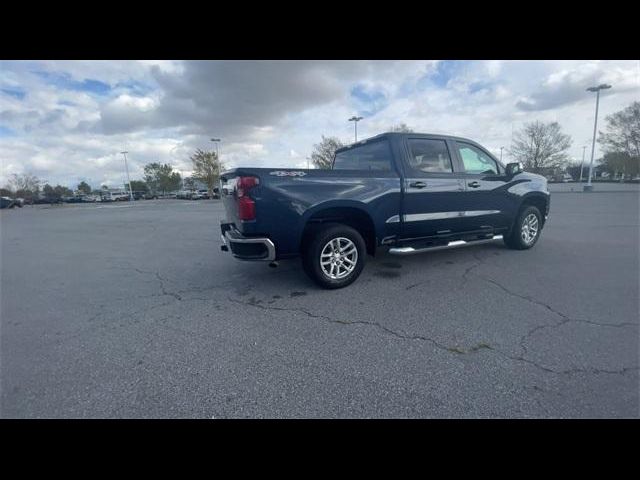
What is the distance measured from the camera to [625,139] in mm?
40188

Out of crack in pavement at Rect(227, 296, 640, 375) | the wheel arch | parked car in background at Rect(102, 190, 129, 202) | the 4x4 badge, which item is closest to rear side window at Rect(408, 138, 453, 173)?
the wheel arch

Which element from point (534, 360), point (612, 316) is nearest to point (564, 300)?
point (612, 316)

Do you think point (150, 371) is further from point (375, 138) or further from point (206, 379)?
point (375, 138)

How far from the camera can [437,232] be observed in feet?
16.1

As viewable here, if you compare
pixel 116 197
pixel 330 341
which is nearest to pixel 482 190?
pixel 330 341

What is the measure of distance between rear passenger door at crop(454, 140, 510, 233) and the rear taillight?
11.6ft

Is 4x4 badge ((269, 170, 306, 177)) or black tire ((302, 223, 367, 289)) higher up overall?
4x4 badge ((269, 170, 306, 177))

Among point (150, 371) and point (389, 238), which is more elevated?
point (389, 238)

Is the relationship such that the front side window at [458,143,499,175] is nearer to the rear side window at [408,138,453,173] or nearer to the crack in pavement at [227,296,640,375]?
the rear side window at [408,138,453,173]

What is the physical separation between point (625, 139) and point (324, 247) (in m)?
57.2

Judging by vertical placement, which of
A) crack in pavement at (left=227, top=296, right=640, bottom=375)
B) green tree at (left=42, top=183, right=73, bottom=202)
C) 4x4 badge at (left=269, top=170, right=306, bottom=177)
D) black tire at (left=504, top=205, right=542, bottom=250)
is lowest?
crack in pavement at (left=227, top=296, right=640, bottom=375)

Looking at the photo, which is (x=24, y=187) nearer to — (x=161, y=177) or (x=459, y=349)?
(x=161, y=177)

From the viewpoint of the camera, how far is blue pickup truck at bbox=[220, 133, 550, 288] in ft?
12.3

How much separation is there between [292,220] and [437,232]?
8.44 feet
